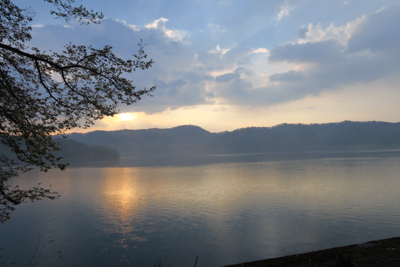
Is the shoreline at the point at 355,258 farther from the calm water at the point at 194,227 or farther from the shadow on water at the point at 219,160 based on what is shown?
the shadow on water at the point at 219,160

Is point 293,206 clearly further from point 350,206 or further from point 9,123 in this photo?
point 9,123

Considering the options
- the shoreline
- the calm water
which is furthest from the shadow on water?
the shoreline

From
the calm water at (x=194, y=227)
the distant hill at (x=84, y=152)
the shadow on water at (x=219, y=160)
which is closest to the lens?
the calm water at (x=194, y=227)

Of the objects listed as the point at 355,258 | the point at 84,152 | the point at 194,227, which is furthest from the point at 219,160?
the point at 84,152

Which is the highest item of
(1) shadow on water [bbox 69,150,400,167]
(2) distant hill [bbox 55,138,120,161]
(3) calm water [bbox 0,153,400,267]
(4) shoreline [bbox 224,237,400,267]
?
(2) distant hill [bbox 55,138,120,161]

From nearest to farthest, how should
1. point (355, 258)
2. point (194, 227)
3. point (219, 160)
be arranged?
point (355, 258) < point (194, 227) < point (219, 160)

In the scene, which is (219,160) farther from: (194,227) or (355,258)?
(355,258)

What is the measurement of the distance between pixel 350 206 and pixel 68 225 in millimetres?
23074

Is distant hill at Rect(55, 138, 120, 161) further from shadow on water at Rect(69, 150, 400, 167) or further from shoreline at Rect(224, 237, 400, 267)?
shoreline at Rect(224, 237, 400, 267)

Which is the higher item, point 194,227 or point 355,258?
point 355,258

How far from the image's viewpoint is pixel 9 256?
12891 millimetres

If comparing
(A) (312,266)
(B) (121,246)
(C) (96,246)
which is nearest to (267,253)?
(A) (312,266)

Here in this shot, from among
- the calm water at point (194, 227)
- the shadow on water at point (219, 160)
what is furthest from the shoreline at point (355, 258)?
the shadow on water at point (219, 160)

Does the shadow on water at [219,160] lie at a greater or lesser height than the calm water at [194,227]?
lesser
